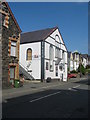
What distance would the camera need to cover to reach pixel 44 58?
3106cm

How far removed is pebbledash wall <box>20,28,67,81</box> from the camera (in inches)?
1214

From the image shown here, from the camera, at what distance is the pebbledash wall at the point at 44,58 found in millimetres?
30844

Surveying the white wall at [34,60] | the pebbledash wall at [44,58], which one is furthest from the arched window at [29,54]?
the white wall at [34,60]

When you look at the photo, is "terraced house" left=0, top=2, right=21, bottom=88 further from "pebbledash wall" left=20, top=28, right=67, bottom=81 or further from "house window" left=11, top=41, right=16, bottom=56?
"pebbledash wall" left=20, top=28, right=67, bottom=81

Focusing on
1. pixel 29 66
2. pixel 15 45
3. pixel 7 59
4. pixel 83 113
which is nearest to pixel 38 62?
pixel 29 66

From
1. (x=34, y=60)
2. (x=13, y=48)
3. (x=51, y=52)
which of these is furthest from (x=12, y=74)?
(x=51, y=52)

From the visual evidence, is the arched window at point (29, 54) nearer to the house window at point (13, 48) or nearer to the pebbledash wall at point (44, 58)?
the pebbledash wall at point (44, 58)

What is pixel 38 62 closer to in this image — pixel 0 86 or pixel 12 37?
pixel 12 37

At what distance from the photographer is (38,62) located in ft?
102

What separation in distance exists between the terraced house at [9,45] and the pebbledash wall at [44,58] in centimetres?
864

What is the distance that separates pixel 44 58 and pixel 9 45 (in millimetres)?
11004

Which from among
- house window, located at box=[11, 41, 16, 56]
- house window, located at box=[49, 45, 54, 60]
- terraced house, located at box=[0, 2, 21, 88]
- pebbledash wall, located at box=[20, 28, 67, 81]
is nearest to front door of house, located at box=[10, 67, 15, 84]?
terraced house, located at box=[0, 2, 21, 88]

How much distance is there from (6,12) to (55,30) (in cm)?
1698

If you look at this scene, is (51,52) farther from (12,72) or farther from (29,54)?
(12,72)
